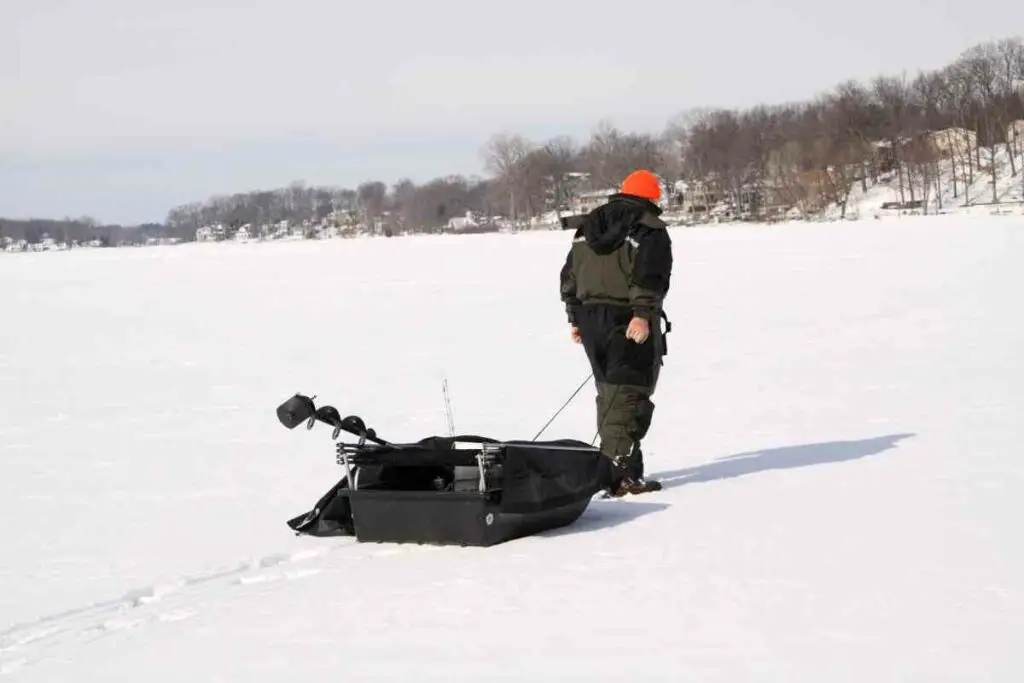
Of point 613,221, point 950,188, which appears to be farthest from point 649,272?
point 950,188

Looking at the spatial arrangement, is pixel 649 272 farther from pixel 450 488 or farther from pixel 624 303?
pixel 450 488

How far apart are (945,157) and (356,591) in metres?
85.4

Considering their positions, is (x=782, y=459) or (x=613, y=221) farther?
(x=782, y=459)

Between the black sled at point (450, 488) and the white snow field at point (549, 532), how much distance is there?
10cm

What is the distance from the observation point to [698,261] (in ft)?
96.1

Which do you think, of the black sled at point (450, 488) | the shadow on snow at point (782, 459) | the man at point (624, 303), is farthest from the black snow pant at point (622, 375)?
the black sled at point (450, 488)

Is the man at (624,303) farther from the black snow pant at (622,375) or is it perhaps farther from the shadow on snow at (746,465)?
the shadow on snow at (746,465)

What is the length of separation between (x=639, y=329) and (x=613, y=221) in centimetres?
59

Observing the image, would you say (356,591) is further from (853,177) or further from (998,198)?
(853,177)

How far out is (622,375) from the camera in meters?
5.68

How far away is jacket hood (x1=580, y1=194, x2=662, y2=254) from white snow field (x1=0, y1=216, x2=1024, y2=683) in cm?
132

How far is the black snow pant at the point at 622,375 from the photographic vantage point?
568 cm

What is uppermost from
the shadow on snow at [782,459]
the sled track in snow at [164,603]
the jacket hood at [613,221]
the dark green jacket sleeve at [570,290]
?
the jacket hood at [613,221]

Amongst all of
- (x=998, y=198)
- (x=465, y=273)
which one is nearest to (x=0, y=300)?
(x=465, y=273)
